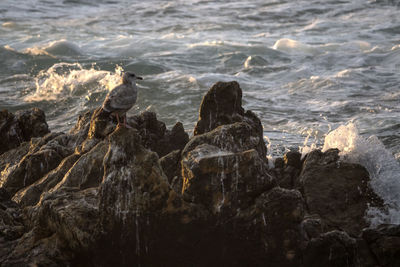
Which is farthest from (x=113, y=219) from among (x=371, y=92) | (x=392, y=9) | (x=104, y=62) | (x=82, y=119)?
(x=392, y=9)

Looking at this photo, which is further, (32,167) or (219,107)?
(219,107)

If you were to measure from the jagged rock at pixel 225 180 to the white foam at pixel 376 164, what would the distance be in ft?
4.67

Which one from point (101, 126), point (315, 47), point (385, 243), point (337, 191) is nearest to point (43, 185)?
point (101, 126)

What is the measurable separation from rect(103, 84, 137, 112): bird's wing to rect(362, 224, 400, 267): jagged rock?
252 cm

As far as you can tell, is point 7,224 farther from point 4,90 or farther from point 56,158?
point 4,90

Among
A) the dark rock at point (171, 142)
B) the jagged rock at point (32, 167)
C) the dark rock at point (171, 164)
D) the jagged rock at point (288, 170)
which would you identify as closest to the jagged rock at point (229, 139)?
the dark rock at point (171, 164)

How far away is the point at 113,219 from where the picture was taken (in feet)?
16.8

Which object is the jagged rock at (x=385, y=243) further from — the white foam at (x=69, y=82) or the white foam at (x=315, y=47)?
the white foam at (x=315, y=47)

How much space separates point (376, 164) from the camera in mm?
6969

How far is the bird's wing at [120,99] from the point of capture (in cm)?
588

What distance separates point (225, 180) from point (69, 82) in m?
10.8

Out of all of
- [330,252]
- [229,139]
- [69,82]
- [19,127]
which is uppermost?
[229,139]

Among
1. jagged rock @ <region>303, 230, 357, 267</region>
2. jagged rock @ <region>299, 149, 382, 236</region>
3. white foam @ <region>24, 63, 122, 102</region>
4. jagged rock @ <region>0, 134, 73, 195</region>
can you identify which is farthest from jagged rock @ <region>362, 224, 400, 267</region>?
white foam @ <region>24, 63, 122, 102</region>

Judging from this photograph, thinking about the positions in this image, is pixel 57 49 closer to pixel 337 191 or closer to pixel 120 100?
pixel 120 100
